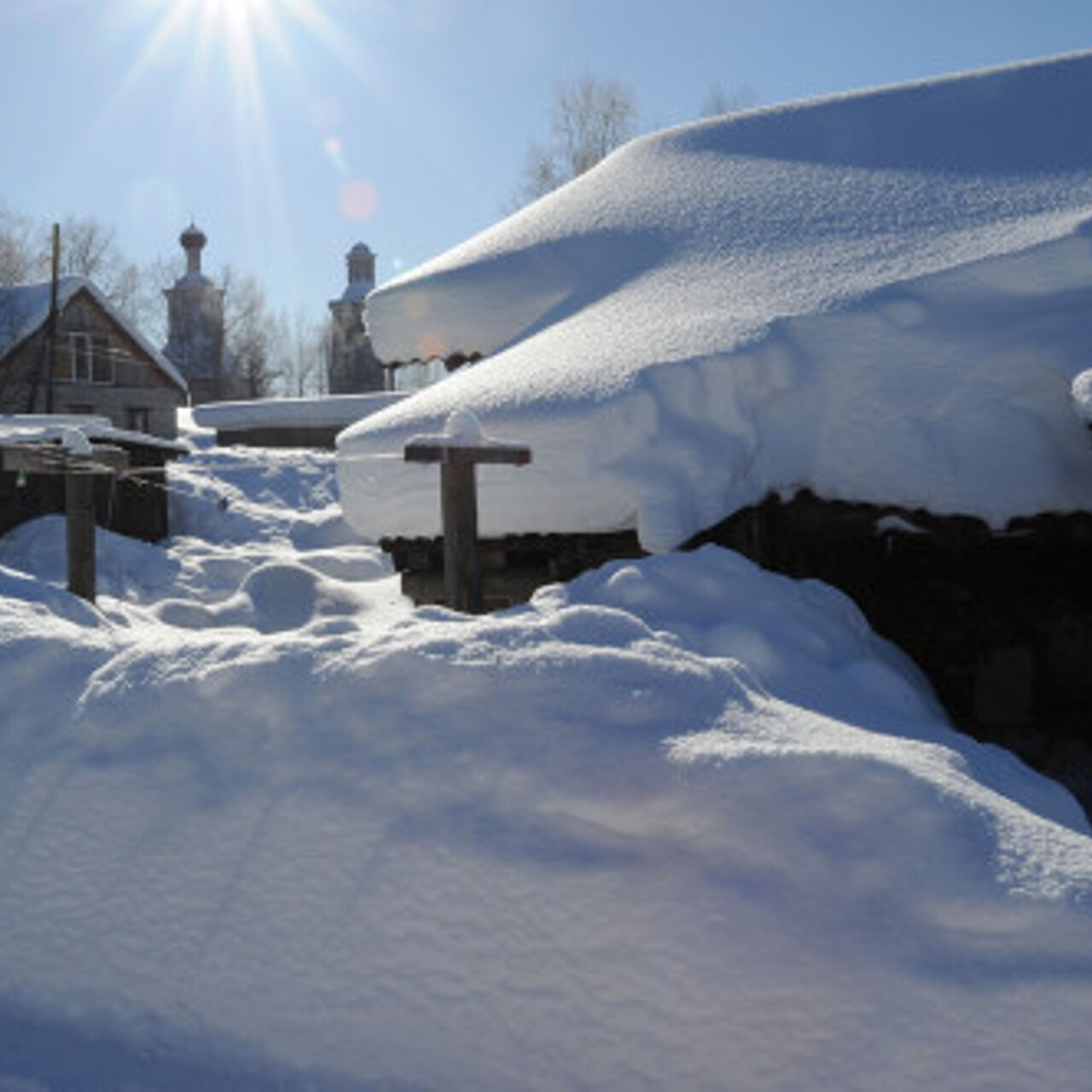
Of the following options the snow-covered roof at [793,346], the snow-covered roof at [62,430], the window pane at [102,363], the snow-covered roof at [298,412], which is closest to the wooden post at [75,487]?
the snow-covered roof at [793,346]

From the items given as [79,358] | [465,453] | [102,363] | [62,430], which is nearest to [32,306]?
[79,358]

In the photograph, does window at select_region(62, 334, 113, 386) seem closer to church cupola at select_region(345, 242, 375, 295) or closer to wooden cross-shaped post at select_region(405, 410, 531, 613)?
wooden cross-shaped post at select_region(405, 410, 531, 613)

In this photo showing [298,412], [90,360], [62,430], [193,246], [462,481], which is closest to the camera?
[462,481]

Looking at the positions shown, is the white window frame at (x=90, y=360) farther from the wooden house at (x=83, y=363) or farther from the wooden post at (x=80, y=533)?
the wooden post at (x=80, y=533)

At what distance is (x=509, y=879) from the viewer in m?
2.19

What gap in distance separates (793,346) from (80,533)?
5.04 m

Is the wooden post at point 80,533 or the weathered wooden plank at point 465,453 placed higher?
the weathered wooden plank at point 465,453

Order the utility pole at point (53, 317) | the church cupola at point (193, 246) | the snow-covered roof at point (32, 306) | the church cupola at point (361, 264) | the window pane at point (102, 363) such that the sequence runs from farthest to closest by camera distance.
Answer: the church cupola at point (361, 264) → the church cupola at point (193, 246) → the window pane at point (102, 363) → the snow-covered roof at point (32, 306) → the utility pole at point (53, 317)

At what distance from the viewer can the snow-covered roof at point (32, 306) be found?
68.8ft

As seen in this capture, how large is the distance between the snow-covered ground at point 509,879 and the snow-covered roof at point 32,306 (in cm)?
2043

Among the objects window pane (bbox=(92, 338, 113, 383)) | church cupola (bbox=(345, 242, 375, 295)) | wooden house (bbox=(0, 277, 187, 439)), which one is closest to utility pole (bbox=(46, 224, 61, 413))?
wooden house (bbox=(0, 277, 187, 439))

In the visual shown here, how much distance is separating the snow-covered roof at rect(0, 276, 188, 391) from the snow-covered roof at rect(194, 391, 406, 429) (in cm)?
479

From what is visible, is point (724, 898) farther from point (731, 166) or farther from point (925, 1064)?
point (731, 166)

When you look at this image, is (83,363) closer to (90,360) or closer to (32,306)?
(90,360)
